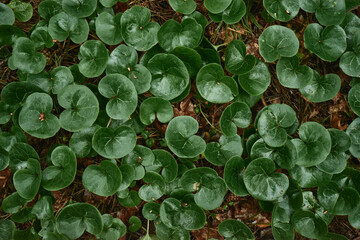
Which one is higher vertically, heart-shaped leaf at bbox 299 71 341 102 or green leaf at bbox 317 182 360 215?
heart-shaped leaf at bbox 299 71 341 102

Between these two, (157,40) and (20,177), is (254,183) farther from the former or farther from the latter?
(20,177)

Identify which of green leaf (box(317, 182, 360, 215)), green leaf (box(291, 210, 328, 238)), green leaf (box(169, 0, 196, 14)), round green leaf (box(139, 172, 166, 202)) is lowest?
green leaf (box(291, 210, 328, 238))

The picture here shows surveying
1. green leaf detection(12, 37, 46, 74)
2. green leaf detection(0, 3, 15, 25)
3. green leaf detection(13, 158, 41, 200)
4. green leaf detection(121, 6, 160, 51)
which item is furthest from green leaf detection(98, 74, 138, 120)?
green leaf detection(0, 3, 15, 25)

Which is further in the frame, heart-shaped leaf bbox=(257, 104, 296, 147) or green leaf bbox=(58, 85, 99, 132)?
heart-shaped leaf bbox=(257, 104, 296, 147)

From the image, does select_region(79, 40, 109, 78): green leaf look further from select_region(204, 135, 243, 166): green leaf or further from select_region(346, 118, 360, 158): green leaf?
select_region(346, 118, 360, 158): green leaf

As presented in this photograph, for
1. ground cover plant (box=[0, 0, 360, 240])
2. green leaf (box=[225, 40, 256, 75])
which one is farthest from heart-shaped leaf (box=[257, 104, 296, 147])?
green leaf (box=[225, 40, 256, 75])

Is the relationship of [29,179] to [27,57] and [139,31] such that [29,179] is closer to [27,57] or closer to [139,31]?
[27,57]
